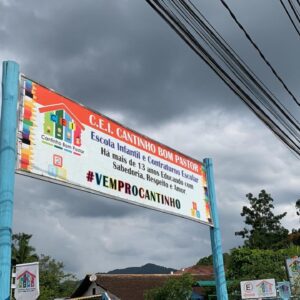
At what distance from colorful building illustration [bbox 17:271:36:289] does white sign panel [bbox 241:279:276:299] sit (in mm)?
14729

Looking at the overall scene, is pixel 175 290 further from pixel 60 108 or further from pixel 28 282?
pixel 28 282

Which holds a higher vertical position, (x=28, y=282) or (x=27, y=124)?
(x=27, y=124)

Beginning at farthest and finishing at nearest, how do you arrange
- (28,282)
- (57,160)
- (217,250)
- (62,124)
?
(217,250) < (62,124) < (57,160) < (28,282)

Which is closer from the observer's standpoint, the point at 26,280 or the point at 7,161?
the point at 26,280

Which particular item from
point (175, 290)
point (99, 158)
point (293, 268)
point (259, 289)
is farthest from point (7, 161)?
point (175, 290)

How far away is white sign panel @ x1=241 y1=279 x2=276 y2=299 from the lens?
2027 cm

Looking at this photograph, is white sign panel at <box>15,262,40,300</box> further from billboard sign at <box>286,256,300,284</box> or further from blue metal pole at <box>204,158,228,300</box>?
billboard sign at <box>286,256,300,284</box>

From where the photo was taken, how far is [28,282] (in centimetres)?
752

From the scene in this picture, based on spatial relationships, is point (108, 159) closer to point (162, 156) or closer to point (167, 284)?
point (162, 156)

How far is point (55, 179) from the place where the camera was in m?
8.59

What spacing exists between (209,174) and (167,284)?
2324cm

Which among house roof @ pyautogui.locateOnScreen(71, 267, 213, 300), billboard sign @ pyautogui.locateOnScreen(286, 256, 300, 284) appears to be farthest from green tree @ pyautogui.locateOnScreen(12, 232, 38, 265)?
billboard sign @ pyautogui.locateOnScreen(286, 256, 300, 284)

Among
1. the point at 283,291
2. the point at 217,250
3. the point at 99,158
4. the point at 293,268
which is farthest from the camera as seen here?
the point at 293,268

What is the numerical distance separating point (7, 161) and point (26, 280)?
1853 mm
